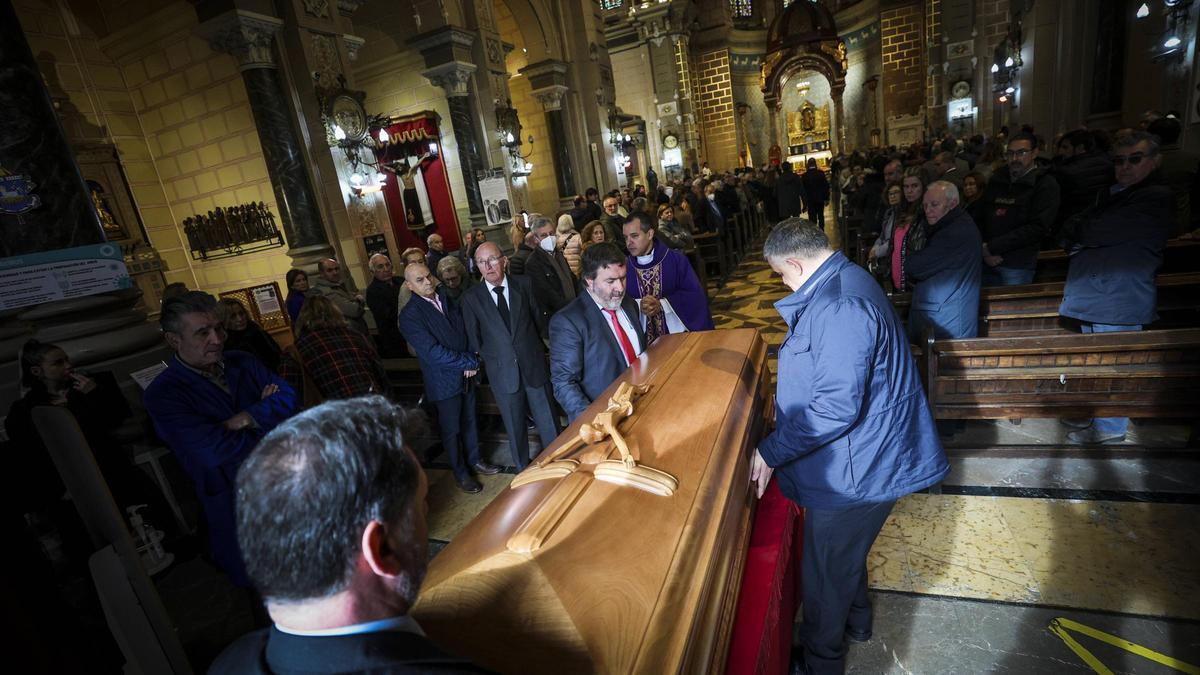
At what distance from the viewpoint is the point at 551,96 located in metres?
11.1

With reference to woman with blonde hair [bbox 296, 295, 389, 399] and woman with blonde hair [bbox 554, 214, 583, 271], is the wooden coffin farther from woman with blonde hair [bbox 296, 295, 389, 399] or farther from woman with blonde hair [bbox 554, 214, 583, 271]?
woman with blonde hair [bbox 554, 214, 583, 271]

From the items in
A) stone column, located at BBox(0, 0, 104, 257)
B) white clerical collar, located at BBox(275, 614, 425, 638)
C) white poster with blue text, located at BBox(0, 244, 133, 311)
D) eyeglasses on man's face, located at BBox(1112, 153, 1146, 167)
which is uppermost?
stone column, located at BBox(0, 0, 104, 257)

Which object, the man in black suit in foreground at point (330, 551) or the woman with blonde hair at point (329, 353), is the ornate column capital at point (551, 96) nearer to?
the woman with blonde hair at point (329, 353)

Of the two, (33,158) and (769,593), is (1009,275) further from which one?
(33,158)

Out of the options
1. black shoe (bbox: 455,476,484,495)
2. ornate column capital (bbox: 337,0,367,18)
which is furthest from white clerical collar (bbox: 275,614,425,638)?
ornate column capital (bbox: 337,0,367,18)

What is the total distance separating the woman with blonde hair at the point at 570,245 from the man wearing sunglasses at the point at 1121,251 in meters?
3.54

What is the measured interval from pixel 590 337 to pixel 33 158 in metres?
3.09

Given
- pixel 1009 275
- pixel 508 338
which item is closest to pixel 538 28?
pixel 508 338

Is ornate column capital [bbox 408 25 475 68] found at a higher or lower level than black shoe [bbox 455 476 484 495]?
higher

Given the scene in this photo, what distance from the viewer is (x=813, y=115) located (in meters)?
27.9

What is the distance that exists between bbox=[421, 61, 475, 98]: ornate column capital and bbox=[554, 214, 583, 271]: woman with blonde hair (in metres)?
4.73

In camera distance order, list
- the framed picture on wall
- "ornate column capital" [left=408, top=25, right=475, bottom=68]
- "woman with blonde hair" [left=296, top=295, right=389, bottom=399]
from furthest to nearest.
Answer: "ornate column capital" [left=408, top=25, right=475, bottom=68], the framed picture on wall, "woman with blonde hair" [left=296, top=295, right=389, bottom=399]

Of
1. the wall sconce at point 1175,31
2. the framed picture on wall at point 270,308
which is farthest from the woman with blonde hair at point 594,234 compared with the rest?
the wall sconce at point 1175,31

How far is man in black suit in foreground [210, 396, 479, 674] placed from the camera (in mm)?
677
